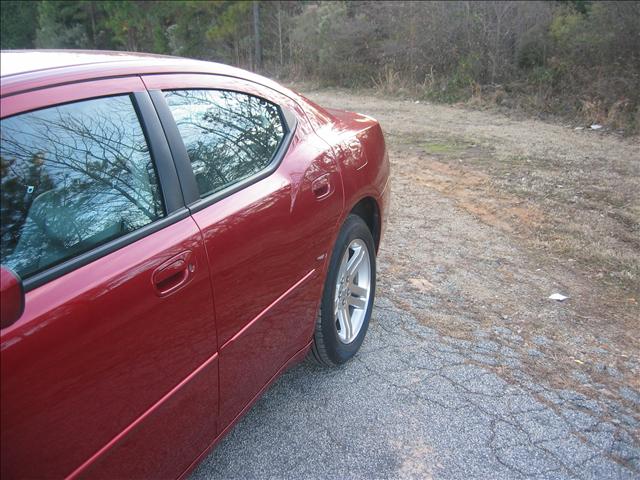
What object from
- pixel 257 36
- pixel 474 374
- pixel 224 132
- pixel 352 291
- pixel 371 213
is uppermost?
pixel 224 132

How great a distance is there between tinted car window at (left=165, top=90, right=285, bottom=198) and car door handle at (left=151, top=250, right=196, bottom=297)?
33cm

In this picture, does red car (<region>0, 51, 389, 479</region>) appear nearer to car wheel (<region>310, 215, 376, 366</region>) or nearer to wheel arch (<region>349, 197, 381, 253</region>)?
car wheel (<region>310, 215, 376, 366</region>)

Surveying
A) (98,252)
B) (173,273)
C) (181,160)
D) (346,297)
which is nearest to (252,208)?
(181,160)

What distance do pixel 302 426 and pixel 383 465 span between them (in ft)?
1.48

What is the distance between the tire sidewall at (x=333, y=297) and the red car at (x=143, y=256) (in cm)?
12

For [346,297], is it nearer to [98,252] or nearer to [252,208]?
[252,208]

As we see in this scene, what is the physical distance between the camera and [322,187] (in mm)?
2873

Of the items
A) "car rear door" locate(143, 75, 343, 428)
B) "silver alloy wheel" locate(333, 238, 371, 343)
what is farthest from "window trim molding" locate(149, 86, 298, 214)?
"silver alloy wheel" locate(333, 238, 371, 343)

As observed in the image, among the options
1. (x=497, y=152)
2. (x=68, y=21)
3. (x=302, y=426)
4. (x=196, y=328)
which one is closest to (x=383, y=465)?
(x=302, y=426)

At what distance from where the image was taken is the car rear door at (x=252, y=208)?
7.13ft

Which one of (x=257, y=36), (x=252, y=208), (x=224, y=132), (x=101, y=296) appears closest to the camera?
(x=101, y=296)

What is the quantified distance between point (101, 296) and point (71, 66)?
783 millimetres

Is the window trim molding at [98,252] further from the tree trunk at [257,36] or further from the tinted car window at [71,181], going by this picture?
the tree trunk at [257,36]

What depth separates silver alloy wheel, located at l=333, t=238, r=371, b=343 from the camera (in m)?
3.23
